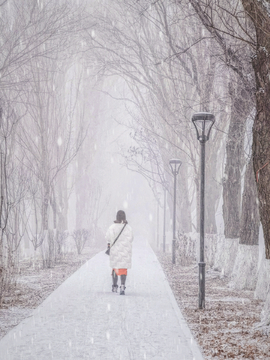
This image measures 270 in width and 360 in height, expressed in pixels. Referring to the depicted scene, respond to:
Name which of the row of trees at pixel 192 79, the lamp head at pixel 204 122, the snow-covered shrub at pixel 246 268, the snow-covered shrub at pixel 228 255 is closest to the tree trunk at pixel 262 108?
the row of trees at pixel 192 79

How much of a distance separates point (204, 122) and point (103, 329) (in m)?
4.39

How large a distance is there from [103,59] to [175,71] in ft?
8.07

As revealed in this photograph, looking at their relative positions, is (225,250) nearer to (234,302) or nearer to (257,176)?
(234,302)

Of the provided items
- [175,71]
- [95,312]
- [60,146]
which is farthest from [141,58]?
[95,312]

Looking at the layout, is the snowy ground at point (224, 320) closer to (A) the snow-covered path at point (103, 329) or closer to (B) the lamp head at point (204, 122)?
(A) the snow-covered path at point (103, 329)

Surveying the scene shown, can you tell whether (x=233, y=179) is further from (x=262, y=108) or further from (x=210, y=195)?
(x=262, y=108)

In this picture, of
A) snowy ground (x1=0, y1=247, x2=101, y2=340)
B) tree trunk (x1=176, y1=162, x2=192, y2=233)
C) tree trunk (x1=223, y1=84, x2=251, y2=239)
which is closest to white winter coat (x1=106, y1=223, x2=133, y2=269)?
snowy ground (x1=0, y1=247, x2=101, y2=340)

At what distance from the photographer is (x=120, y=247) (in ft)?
33.3

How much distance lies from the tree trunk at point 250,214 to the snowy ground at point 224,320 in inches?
47.5

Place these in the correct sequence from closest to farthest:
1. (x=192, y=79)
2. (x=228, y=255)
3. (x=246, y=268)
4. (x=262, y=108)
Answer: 1. (x=262, y=108)
2. (x=246, y=268)
3. (x=228, y=255)
4. (x=192, y=79)

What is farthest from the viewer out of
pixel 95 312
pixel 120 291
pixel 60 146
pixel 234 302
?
pixel 60 146

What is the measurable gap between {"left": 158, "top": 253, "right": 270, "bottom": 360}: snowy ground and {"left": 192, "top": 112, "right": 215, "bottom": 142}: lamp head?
307 centimetres

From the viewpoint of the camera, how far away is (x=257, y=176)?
21.4 ft

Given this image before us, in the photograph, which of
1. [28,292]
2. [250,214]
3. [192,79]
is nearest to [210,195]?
[192,79]
